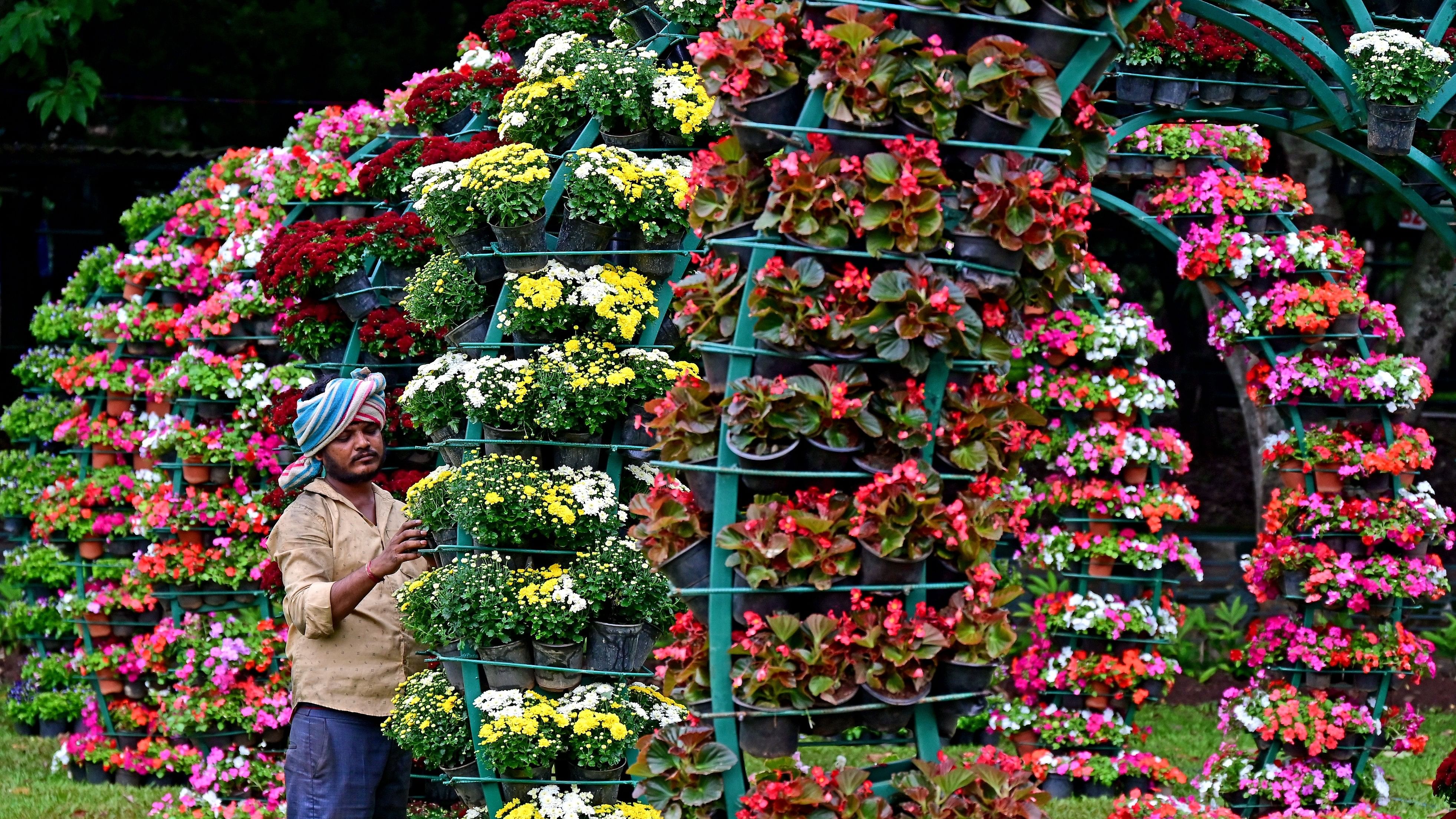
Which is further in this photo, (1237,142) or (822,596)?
(1237,142)

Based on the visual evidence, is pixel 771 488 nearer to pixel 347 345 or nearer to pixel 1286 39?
pixel 347 345

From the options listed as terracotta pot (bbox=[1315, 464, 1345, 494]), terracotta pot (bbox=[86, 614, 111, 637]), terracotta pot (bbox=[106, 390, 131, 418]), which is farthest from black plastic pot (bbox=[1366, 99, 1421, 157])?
terracotta pot (bbox=[86, 614, 111, 637])

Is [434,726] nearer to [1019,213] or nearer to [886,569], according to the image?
[886,569]

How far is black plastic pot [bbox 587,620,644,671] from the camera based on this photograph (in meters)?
4.86

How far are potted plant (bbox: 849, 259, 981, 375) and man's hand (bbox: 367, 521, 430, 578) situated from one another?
165cm

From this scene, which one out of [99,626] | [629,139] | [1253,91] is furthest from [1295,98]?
[99,626]

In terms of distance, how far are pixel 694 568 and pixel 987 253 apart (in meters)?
0.90

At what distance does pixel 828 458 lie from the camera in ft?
10.3

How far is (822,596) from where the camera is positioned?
10.3 ft

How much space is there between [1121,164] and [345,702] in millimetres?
4744

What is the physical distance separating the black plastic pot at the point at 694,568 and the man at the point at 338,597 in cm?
116

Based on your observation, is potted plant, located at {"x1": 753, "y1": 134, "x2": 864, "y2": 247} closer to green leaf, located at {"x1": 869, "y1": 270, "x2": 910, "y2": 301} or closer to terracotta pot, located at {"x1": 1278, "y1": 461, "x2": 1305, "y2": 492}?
green leaf, located at {"x1": 869, "y1": 270, "x2": 910, "y2": 301}

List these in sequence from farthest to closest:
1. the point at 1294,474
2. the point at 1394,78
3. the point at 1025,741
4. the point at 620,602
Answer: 1. the point at 1025,741
2. the point at 1294,474
3. the point at 1394,78
4. the point at 620,602

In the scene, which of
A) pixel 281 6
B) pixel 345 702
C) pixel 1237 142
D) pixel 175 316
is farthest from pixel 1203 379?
pixel 345 702
